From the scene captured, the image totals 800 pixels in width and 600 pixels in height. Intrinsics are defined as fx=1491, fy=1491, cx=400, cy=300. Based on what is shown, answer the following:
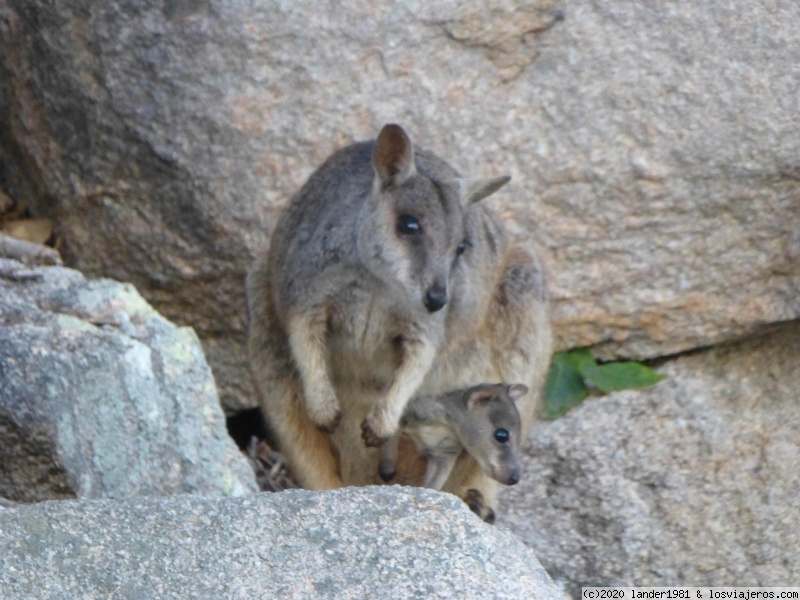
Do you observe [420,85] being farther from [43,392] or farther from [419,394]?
[43,392]

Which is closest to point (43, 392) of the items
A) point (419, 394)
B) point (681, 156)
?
point (419, 394)

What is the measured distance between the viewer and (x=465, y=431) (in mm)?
6684

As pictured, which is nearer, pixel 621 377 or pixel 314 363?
pixel 314 363

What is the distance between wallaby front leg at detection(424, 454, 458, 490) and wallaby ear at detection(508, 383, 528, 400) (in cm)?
39

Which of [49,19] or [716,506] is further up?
[49,19]

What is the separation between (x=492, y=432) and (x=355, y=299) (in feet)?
2.92

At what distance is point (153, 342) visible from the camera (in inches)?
246

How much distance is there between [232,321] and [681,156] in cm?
249

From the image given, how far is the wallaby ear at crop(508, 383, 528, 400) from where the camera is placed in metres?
6.76

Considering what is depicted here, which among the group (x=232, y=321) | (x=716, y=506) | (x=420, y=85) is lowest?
(x=716, y=506)

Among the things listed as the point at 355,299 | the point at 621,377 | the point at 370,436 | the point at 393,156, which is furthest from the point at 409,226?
the point at 621,377

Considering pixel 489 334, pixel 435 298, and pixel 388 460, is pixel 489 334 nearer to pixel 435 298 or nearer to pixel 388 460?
pixel 388 460

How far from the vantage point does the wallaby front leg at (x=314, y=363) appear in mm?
6352

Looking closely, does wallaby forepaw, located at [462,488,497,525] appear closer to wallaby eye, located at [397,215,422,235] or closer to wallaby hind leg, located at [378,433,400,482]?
wallaby hind leg, located at [378,433,400,482]
